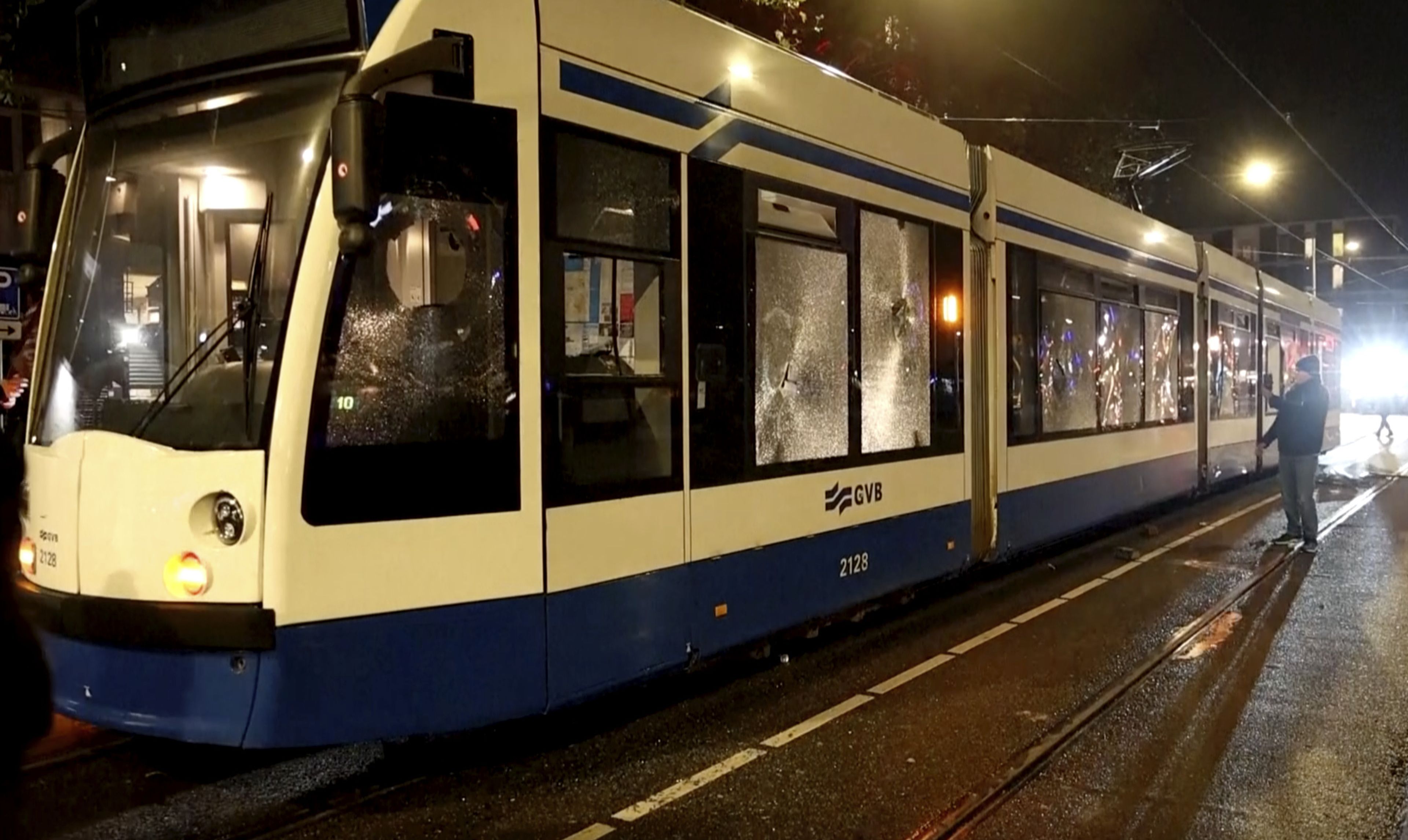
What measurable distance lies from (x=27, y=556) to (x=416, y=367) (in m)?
2.02

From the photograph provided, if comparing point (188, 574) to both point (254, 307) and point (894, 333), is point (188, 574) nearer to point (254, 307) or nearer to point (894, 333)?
point (254, 307)

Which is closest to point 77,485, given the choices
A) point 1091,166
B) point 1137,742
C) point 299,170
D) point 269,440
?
point 269,440

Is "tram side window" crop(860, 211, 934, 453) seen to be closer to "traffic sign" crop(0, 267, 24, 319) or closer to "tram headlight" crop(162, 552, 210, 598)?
"tram headlight" crop(162, 552, 210, 598)

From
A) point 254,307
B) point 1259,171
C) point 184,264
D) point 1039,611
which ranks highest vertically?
point 1259,171

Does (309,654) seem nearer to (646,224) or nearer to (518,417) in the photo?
(518,417)

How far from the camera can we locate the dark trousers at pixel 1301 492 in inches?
456

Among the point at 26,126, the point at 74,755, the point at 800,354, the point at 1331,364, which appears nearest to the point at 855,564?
the point at 800,354

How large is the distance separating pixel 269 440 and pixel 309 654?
0.82 m

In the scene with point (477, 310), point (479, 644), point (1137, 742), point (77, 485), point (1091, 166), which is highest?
point (1091, 166)

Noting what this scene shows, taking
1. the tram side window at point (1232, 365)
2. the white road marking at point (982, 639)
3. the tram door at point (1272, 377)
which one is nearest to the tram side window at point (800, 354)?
the white road marking at point (982, 639)

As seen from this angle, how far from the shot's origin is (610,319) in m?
5.08

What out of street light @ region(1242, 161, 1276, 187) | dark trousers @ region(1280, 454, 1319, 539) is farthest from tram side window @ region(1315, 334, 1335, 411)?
dark trousers @ region(1280, 454, 1319, 539)

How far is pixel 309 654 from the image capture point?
4.12 m

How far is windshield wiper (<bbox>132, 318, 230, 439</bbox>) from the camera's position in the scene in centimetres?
437
